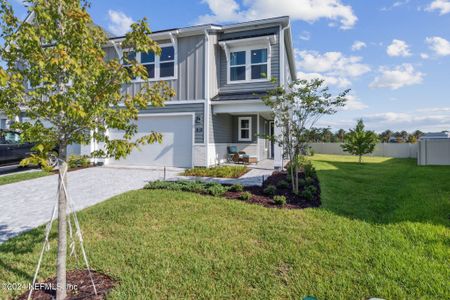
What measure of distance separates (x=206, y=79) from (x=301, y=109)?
5.99 metres

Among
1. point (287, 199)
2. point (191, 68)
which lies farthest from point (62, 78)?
point (191, 68)

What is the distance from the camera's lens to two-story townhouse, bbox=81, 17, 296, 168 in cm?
1187

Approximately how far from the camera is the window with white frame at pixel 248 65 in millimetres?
12273

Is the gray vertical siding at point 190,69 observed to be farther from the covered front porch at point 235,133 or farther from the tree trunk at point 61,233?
the tree trunk at point 61,233

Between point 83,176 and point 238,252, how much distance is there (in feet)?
29.4

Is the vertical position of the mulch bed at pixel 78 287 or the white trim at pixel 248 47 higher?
the white trim at pixel 248 47

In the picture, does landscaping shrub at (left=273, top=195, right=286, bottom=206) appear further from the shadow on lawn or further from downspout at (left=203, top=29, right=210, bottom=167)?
downspout at (left=203, top=29, right=210, bottom=167)

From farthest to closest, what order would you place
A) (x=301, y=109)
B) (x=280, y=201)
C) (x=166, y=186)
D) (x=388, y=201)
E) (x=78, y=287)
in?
(x=166, y=186)
(x=301, y=109)
(x=388, y=201)
(x=280, y=201)
(x=78, y=287)

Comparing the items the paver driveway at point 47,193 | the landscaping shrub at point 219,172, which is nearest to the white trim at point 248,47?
the landscaping shrub at point 219,172

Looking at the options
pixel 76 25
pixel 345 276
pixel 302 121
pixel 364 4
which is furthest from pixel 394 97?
pixel 76 25

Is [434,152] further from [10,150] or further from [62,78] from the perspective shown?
[10,150]

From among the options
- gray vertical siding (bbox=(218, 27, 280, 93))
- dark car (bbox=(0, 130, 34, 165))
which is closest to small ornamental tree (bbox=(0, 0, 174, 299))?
gray vertical siding (bbox=(218, 27, 280, 93))

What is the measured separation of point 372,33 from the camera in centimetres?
1095

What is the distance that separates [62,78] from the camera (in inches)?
106
